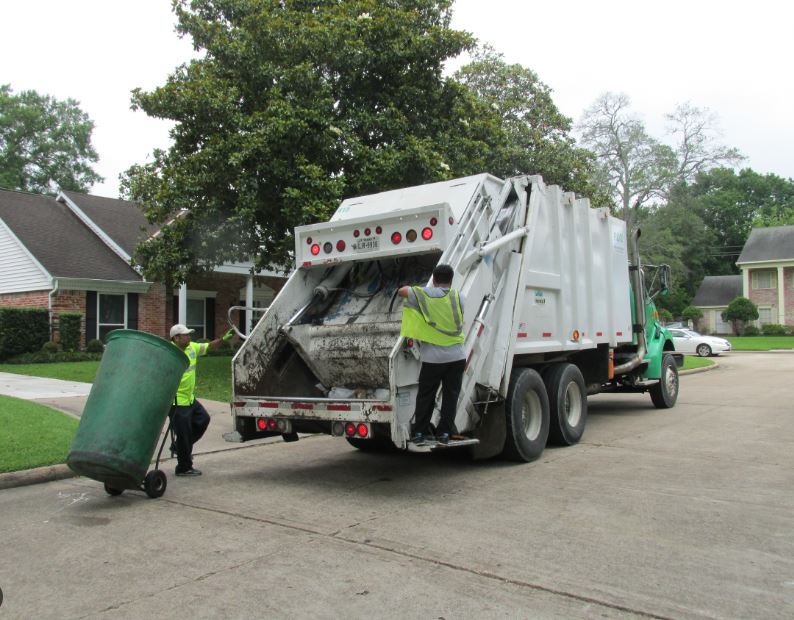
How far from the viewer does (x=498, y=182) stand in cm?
760

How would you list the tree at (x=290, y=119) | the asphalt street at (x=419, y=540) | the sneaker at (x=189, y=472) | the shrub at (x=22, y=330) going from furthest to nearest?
the shrub at (x=22, y=330) < the tree at (x=290, y=119) < the sneaker at (x=189, y=472) < the asphalt street at (x=419, y=540)

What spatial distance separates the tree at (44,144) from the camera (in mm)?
43219

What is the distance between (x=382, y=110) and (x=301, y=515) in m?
11.7

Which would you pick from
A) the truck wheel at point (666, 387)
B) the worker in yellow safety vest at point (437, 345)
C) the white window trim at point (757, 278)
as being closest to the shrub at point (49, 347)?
the truck wheel at point (666, 387)

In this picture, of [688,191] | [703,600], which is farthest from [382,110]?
[688,191]

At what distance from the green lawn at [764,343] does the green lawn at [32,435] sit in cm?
3572

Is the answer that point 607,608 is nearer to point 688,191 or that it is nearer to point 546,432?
point 546,432

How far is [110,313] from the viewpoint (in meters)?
22.4

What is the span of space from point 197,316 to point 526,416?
782 inches

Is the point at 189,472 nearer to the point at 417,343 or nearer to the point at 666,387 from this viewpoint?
the point at 417,343

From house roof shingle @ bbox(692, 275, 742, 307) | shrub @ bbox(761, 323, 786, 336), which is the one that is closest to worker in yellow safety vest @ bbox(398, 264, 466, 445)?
shrub @ bbox(761, 323, 786, 336)

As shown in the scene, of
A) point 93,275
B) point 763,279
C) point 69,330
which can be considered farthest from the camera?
point 763,279

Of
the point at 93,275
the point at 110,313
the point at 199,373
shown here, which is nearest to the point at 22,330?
the point at 93,275

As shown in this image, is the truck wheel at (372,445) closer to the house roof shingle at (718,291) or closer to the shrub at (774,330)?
the shrub at (774,330)
